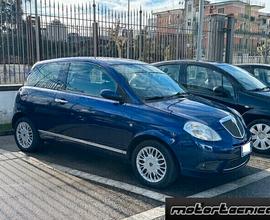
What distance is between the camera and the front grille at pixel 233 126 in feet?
14.6

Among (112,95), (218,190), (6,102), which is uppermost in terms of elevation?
(112,95)

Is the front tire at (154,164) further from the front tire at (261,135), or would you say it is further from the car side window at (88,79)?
the front tire at (261,135)

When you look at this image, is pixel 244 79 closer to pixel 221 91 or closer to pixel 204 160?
pixel 221 91

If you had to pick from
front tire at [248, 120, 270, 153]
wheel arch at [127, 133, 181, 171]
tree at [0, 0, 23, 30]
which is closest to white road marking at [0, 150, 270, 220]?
wheel arch at [127, 133, 181, 171]

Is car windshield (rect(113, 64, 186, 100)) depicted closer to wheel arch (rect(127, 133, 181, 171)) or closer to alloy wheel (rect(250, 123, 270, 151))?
wheel arch (rect(127, 133, 181, 171))

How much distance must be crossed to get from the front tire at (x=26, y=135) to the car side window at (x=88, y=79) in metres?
1.08

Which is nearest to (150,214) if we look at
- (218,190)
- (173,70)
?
(218,190)

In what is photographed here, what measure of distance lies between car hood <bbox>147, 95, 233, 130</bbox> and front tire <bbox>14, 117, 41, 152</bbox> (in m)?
2.33

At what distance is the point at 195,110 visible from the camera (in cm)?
450

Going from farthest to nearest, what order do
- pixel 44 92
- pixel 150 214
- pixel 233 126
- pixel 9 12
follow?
pixel 9 12 < pixel 44 92 < pixel 233 126 < pixel 150 214

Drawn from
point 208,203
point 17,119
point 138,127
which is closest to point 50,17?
point 17,119

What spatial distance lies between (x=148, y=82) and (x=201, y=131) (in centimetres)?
126

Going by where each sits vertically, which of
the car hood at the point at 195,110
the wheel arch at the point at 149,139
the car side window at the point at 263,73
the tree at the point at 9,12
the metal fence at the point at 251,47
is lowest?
the wheel arch at the point at 149,139

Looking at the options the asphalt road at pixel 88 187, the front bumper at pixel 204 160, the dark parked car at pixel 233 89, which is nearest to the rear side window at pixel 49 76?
the asphalt road at pixel 88 187
